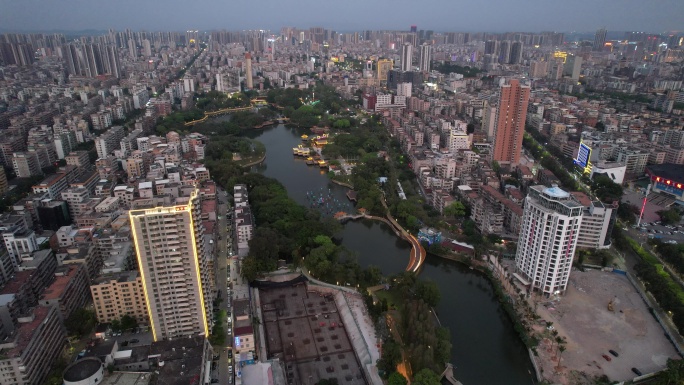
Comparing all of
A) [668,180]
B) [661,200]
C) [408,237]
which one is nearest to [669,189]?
[668,180]

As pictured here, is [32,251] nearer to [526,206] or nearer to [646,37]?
[526,206]

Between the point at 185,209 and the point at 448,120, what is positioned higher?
the point at 185,209

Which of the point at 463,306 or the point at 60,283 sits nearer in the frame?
the point at 60,283

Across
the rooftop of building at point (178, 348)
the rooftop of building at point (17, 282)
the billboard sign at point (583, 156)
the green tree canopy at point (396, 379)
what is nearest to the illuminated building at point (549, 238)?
the green tree canopy at point (396, 379)

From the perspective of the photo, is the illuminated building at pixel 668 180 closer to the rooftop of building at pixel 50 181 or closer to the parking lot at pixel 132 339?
the parking lot at pixel 132 339

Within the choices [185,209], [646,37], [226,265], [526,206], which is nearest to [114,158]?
[226,265]

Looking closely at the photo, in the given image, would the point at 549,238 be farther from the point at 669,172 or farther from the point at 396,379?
the point at 669,172
